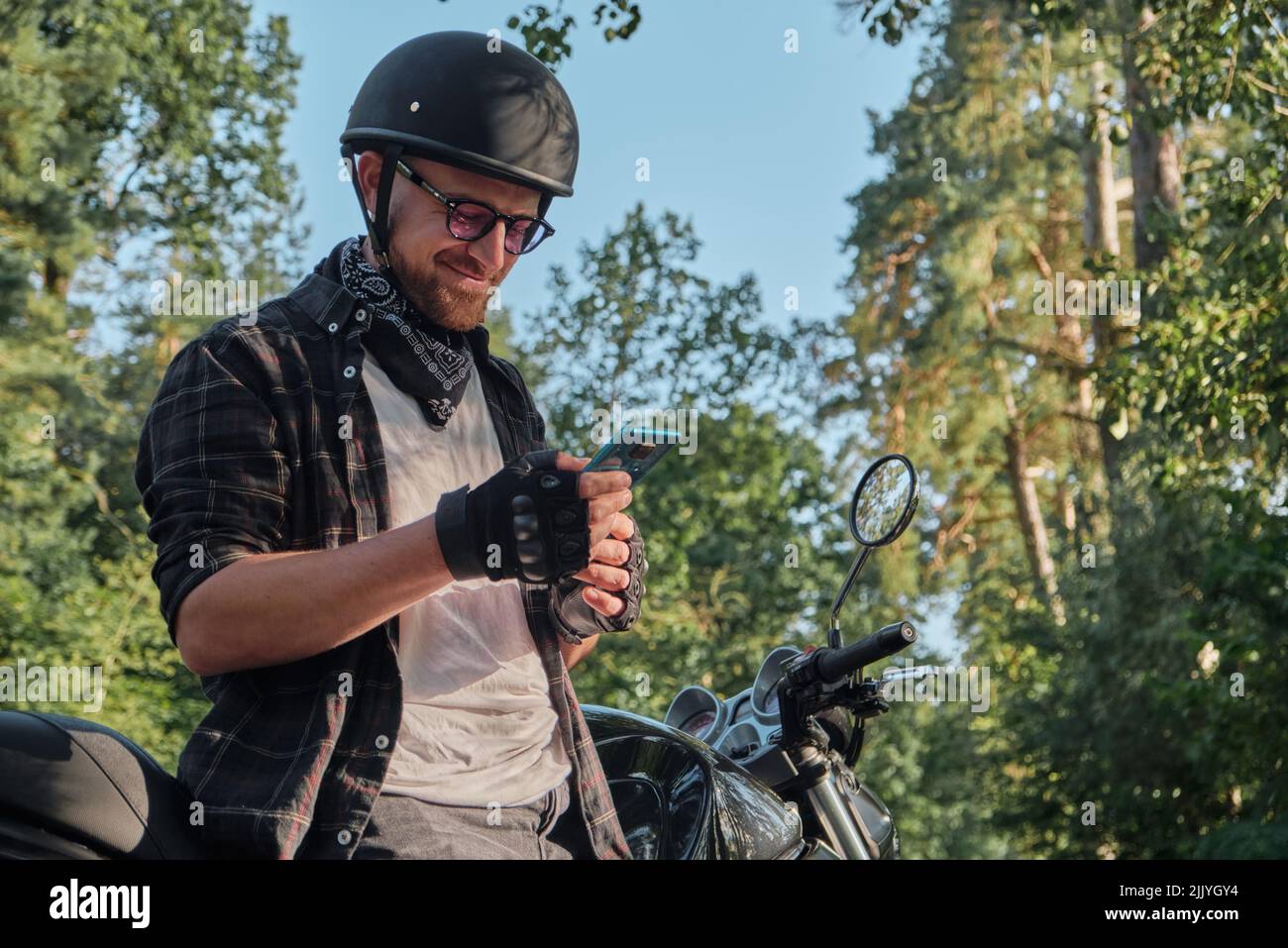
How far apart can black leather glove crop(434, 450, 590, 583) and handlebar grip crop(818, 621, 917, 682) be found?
726 millimetres

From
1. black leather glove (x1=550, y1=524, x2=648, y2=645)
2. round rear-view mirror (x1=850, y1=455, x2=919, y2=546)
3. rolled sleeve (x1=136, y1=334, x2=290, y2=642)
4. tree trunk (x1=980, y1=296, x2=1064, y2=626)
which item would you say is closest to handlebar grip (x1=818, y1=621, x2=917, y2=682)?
round rear-view mirror (x1=850, y1=455, x2=919, y2=546)

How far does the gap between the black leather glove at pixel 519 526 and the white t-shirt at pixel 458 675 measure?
0.22 metres

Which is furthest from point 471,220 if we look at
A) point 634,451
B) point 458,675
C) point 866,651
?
point 866,651

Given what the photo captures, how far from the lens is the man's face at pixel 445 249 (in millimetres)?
2371

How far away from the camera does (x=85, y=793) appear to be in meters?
1.84

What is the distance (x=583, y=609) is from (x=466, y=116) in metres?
0.86

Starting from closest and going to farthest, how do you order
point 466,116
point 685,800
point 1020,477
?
point 466,116, point 685,800, point 1020,477

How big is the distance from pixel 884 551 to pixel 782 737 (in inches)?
761

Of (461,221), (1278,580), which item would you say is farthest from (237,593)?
(1278,580)

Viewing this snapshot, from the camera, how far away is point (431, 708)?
2111 mm

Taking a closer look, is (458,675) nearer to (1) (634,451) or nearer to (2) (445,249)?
(1) (634,451)

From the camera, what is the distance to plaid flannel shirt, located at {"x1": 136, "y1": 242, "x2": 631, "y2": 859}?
196 centimetres
